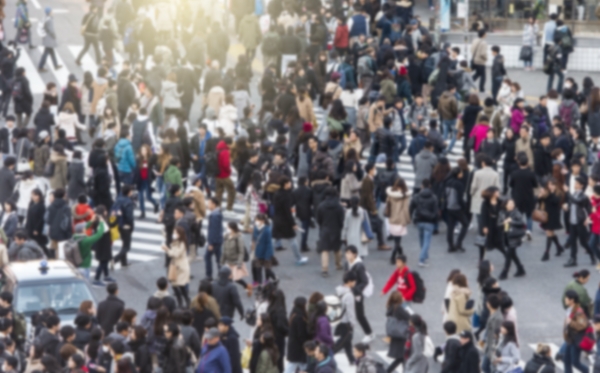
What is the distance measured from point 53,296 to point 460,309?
577 centimetres

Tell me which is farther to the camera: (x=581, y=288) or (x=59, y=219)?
(x=59, y=219)

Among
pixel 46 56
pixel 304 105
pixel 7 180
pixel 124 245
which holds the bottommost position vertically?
pixel 124 245

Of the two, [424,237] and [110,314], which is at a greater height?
[110,314]

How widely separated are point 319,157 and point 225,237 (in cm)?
363

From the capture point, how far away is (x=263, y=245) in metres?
21.6

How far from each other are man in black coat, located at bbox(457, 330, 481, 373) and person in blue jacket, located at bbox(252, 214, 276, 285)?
5.37 meters

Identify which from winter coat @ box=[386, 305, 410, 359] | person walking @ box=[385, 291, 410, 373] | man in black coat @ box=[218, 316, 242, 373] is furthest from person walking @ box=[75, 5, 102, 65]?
man in black coat @ box=[218, 316, 242, 373]

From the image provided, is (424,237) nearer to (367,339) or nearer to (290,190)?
(290,190)

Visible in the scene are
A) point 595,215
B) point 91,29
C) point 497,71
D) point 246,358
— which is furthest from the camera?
point 91,29

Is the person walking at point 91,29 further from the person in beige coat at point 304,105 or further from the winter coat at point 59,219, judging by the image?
the winter coat at point 59,219

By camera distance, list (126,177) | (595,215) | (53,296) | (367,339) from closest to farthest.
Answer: (53,296) < (367,339) < (595,215) < (126,177)

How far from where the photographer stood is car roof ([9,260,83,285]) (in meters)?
19.1

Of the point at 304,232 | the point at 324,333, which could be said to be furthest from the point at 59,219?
the point at 324,333

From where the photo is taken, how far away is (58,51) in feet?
125
